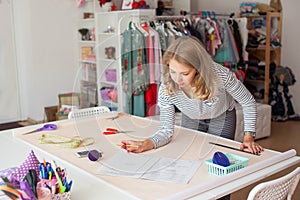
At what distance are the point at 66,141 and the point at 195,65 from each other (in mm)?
696

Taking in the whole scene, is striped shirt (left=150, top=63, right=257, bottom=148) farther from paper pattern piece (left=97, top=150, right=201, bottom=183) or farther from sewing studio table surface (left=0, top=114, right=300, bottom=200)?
paper pattern piece (left=97, top=150, right=201, bottom=183)

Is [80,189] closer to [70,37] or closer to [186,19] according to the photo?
[186,19]

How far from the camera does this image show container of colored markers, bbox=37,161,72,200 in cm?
109

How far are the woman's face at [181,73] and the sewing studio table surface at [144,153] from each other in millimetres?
297

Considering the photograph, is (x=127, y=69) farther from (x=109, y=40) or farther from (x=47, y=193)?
(x=109, y=40)

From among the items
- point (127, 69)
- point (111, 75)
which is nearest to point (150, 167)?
point (127, 69)

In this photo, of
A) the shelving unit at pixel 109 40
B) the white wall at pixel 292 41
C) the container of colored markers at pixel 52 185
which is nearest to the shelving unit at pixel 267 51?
the white wall at pixel 292 41

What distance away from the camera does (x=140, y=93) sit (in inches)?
103

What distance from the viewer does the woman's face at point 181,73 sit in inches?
59.1

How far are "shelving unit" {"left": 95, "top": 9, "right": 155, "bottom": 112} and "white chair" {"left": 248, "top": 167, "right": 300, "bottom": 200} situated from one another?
95.9 inches

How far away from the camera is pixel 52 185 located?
1.12 m

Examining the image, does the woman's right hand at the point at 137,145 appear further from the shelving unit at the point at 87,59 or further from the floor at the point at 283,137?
the shelving unit at the point at 87,59

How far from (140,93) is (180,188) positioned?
1420 millimetres

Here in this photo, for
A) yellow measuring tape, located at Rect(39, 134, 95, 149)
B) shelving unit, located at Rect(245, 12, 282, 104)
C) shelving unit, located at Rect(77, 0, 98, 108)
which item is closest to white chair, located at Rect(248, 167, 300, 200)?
yellow measuring tape, located at Rect(39, 134, 95, 149)
